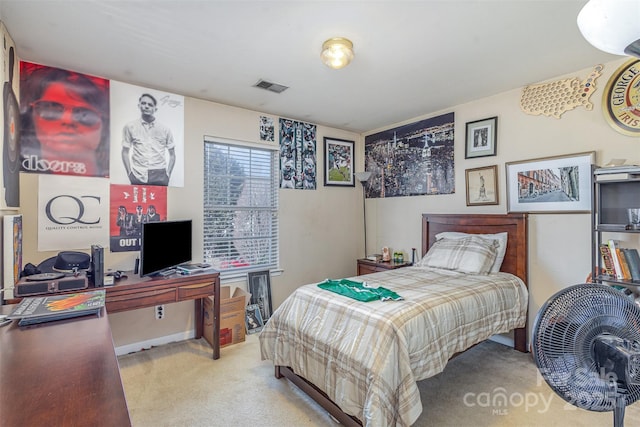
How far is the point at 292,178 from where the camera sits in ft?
12.9

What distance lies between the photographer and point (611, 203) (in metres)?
2.47

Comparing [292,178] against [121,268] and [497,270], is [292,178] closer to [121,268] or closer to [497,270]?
[121,268]

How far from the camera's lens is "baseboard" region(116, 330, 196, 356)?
2832 mm

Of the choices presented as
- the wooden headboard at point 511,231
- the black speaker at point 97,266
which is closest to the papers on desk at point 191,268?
the black speaker at point 97,266

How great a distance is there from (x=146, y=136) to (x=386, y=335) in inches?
108

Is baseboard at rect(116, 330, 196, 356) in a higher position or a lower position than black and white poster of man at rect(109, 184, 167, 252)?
→ lower

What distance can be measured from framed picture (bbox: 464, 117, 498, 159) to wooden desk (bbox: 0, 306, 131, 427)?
3503 millimetres

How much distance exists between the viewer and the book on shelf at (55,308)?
1.34m

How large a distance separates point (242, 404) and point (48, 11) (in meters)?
2.73

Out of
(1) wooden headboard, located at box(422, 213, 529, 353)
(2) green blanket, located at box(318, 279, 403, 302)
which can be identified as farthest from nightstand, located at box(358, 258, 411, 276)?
(2) green blanket, located at box(318, 279, 403, 302)

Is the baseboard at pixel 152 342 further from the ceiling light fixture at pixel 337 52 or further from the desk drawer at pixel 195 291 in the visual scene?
the ceiling light fixture at pixel 337 52

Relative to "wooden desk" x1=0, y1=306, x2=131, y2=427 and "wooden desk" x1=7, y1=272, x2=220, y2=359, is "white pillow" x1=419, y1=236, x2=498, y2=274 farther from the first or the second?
"wooden desk" x1=0, y1=306, x2=131, y2=427

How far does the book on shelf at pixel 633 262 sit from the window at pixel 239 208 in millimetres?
3191

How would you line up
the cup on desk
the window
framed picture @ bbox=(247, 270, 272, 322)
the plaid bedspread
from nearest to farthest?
the plaid bedspread
the cup on desk
the window
framed picture @ bbox=(247, 270, 272, 322)
